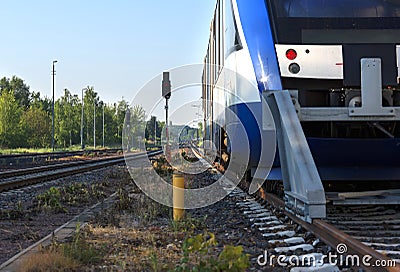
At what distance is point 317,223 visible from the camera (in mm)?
4793

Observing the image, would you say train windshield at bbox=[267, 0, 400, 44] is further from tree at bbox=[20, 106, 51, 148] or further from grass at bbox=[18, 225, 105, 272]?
tree at bbox=[20, 106, 51, 148]

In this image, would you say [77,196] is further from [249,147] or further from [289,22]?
[289,22]

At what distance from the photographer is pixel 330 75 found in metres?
6.50

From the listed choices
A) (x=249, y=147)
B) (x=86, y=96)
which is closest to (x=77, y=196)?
(x=249, y=147)

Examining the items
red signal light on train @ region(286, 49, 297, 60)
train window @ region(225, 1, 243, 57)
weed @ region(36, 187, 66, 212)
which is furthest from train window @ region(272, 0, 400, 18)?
weed @ region(36, 187, 66, 212)

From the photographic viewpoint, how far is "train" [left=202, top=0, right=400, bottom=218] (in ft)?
20.4

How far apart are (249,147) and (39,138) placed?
65.3 m

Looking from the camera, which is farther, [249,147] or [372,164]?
[249,147]

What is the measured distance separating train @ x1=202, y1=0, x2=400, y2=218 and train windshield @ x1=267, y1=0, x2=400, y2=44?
0.01 meters

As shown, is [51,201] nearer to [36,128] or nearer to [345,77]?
[345,77]

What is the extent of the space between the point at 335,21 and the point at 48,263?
4846 mm
